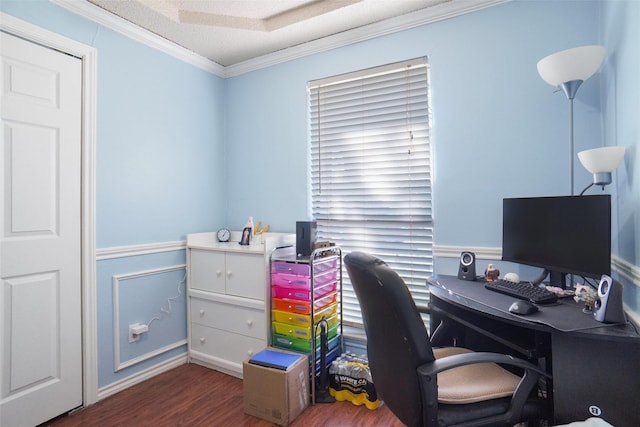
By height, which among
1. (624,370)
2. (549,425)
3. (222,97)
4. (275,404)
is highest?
(222,97)

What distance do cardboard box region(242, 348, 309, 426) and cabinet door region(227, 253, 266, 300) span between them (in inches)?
20.0

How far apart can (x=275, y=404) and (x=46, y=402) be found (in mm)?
1359

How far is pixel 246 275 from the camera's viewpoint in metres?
2.44

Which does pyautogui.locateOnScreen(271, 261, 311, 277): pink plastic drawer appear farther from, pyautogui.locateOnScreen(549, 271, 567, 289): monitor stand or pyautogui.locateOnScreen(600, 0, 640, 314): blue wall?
pyautogui.locateOnScreen(600, 0, 640, 314): blue wall

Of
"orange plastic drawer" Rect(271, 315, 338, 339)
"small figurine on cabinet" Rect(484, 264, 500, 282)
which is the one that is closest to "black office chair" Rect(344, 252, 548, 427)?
"small figurine on cabinet" Rect(484, 264, 500, 282)

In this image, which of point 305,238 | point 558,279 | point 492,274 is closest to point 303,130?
point 305,238

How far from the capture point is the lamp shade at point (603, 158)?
4.65 feet

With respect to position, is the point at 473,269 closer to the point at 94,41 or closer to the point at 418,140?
the point at 418,140

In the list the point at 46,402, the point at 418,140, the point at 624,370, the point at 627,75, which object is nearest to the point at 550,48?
the point at 627,75

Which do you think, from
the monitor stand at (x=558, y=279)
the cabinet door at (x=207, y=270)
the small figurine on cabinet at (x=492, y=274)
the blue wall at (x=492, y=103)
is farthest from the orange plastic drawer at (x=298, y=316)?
the monitor stand at (x=558, y=279)

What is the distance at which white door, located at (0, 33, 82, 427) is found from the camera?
183 cm

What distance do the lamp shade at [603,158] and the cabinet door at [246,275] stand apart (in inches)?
76.0

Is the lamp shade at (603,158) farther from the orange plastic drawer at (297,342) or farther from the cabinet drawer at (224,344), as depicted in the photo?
the cabinet drawer at (224,344)

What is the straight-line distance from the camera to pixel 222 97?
322 centimetres
